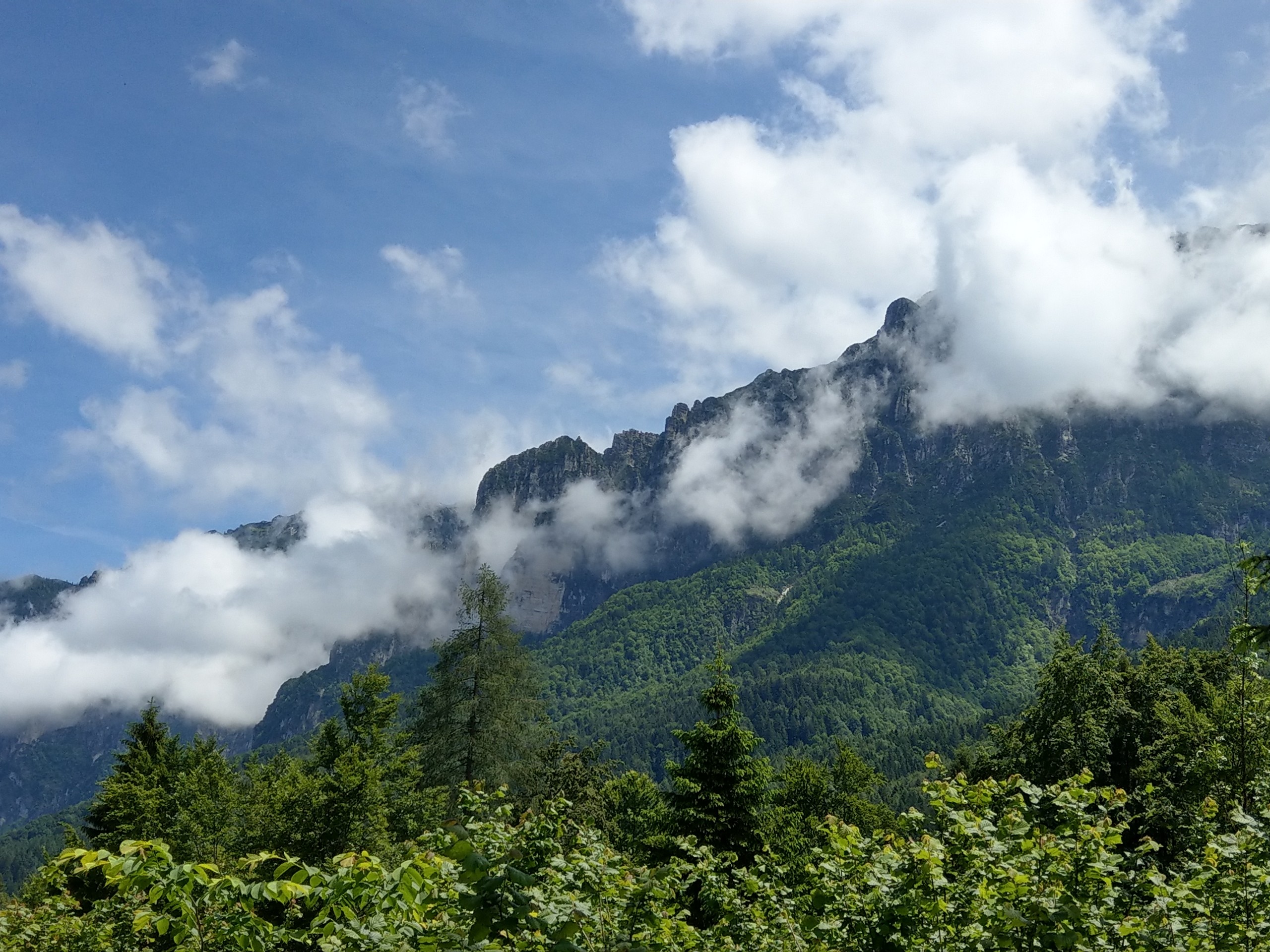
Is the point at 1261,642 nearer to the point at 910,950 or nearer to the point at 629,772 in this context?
the point at 910,950

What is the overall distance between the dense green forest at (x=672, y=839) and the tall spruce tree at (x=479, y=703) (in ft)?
0.41

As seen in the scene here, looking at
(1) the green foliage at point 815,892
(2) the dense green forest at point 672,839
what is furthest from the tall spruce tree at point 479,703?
(1) the green foliage at point 815,892

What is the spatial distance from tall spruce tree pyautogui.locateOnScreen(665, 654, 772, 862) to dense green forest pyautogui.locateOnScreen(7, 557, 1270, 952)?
8 centimetres

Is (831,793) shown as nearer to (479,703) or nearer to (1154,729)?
(1154,729)

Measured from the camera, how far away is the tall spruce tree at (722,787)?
26500 mm

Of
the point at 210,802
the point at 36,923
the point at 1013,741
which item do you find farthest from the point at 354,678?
the point at 1013,741

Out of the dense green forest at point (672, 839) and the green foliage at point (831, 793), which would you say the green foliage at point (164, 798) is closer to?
the dense green forest at point (672, 839)

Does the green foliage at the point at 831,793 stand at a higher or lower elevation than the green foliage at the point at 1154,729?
lower

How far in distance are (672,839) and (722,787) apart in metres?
3.67

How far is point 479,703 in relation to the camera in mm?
37812

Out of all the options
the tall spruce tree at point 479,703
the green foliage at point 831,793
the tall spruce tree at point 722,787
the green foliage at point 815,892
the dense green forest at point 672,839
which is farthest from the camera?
the green foliage at point 831,793

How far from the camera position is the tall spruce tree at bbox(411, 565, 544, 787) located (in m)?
37.5

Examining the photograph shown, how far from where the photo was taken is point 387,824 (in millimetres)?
30484

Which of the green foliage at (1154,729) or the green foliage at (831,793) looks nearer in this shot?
the green foliage at (1154,729)
